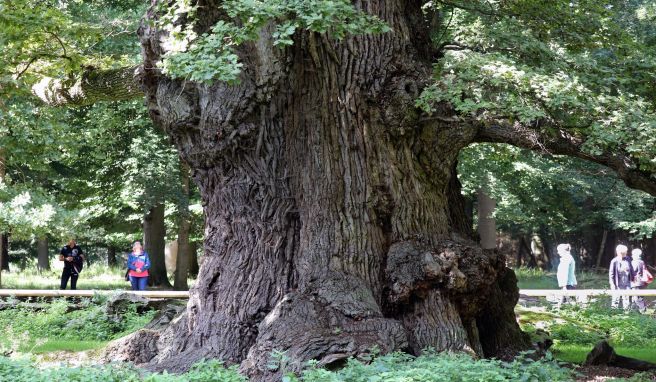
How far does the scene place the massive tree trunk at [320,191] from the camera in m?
8.76

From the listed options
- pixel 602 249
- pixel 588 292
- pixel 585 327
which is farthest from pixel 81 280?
pixel 585 327

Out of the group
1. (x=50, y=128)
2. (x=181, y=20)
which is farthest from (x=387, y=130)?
(x=50, y=128)

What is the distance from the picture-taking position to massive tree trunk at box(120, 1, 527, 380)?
28.7ft

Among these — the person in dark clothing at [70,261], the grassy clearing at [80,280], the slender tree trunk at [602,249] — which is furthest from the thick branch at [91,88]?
A: the slender tree trunk at [602,249]

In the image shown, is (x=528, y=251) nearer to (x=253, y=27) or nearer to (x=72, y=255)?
(x=72, y=255)

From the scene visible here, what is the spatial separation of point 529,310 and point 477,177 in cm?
865

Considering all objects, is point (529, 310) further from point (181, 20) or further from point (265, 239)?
point (181, 20)

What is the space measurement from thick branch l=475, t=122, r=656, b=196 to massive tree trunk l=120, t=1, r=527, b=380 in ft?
0.99

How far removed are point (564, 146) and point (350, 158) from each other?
2.43m

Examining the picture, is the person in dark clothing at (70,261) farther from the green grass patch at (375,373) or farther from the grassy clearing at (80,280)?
the green grass patch at (375,373)

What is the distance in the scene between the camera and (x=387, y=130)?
29.9ft

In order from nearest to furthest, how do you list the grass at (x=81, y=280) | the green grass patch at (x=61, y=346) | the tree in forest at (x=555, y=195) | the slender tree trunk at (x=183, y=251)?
1. the green grass patch at (x=61, y=346)
2. the slender tree trunk at (x=183, y=251)
3. the tree in forest at (x=555, y=195)
4. the grass at (x=81, y=280)

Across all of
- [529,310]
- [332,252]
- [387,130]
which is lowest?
[529,310]

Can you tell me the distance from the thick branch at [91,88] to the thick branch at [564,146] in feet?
16.8
